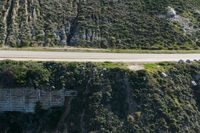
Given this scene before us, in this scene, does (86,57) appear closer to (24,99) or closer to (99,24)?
(99,24)

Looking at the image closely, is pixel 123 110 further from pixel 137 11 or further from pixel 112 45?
pixel 137 11

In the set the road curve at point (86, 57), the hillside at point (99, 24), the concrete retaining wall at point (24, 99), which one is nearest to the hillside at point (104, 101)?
the concrete retaining wall at point (24, 99)

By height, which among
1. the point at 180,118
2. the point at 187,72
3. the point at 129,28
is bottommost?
the point at 180,118

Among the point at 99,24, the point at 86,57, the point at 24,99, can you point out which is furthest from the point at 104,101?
the point at 99,24

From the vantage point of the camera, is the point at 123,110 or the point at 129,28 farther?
the point at 129,28

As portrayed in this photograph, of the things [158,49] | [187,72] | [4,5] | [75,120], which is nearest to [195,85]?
[187,72]

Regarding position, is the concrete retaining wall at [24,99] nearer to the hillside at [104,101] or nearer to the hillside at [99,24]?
the hillside at [104,101]

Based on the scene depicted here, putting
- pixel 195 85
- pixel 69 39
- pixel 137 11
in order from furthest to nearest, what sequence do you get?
pixel 137 11 → pixel 69 39 → pixel 195 85
